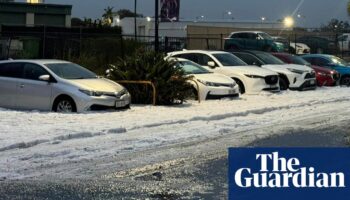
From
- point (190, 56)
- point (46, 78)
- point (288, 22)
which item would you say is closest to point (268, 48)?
point (190, 56)

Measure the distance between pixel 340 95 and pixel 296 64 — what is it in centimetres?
352

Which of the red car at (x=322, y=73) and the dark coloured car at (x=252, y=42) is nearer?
the red car at (x=322, y=73)

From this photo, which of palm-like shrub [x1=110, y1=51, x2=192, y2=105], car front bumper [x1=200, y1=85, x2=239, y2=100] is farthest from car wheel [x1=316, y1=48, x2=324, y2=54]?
palm-like shrub [x1=110, y1=51, x2=192, y2=105]

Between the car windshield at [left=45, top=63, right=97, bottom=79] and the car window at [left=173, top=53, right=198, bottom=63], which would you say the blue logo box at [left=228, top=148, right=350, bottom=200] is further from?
the car window at [left=173, top=53, right=198, bottom=63]

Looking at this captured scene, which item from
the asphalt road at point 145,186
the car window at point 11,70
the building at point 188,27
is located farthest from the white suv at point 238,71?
the building at point 188,27

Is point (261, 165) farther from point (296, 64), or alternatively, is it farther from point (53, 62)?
point (296, 64)

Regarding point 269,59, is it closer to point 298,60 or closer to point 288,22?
point 298,60

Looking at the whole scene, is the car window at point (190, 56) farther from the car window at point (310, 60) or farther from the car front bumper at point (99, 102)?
the car window at point (310, 60)

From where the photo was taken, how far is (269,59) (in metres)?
24.4

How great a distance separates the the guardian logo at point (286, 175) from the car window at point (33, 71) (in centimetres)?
1220

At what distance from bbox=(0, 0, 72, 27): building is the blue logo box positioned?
5349cm

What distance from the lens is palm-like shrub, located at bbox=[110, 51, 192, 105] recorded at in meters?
17.0

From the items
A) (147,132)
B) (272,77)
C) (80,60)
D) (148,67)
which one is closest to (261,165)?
(147,132)

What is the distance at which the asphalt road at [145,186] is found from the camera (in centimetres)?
679
